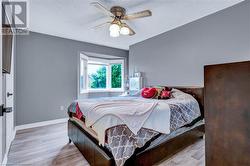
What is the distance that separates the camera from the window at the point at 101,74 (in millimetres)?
5109

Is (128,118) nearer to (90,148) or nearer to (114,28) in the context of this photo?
(90,148)

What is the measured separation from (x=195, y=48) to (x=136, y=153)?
278cm

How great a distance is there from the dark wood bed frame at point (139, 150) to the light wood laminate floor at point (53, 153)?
111mm

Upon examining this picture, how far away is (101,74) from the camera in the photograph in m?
5.83

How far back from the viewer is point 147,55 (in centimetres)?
461

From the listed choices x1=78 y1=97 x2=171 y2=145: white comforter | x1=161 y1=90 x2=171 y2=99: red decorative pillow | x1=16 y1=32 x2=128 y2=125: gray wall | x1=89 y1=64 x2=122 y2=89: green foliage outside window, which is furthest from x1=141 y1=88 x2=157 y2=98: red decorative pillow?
x1=89 y1=64 x2=122 y2=89: green foliage outside window

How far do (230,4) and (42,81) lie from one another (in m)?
4.64

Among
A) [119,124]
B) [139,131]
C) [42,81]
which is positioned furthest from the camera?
[42,81]

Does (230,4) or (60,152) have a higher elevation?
(230,4)

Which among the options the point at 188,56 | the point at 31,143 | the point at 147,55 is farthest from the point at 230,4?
the point at 31,143

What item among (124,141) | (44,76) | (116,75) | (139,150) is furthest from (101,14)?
(116,75)

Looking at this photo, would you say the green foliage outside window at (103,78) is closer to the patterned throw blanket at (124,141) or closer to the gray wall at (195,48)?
the gray wall at (195,48)

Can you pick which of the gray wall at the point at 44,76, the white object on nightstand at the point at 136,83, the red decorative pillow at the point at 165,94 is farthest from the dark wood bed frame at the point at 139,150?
the white object on nightstand at the point at 136,83

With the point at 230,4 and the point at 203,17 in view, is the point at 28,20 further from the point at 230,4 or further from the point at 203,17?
the point at 230,4
